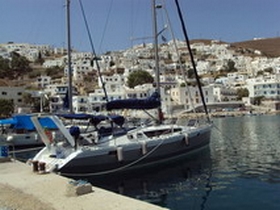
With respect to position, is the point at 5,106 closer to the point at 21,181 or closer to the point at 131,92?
the point at 131,92

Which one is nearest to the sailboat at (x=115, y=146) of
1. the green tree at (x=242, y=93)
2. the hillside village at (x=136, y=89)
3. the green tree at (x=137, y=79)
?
the hillside village at (x=136, y=89)

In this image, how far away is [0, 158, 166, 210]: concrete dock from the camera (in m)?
8.51

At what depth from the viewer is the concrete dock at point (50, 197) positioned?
851 centimetres

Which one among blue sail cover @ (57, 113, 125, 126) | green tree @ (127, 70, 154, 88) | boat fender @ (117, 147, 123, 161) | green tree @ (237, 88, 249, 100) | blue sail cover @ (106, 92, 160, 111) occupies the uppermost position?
green tree @ (127, 70, 154, 88)

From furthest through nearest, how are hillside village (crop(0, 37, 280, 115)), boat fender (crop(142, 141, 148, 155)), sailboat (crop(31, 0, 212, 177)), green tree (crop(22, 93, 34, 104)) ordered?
hillside village (crop(0, 37, 280, 115)) → green tree (crop(22, 93, 34, 104)) → boat fender (crop(142, 141, 148, 155)) → sailboat (crop(31, 0, 212, 177))

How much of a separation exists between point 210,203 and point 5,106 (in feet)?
185

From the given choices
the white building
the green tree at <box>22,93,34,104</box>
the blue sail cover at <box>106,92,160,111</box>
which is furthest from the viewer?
the white building

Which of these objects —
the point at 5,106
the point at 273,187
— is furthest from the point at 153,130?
the point at 5,106

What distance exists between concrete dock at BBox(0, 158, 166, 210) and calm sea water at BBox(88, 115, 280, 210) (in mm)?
3594

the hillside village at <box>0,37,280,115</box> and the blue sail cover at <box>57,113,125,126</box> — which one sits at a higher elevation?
the hillside village at <box>0,37,280,115</box>

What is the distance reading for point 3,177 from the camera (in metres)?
13.0

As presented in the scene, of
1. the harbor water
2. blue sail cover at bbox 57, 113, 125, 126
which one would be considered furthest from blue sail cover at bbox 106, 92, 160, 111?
the harbor water

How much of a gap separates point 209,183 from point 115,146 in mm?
4861

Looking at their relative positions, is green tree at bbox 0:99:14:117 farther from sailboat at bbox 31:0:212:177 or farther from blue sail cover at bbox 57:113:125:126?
blue sail cover at bbox 57:113:125:126
